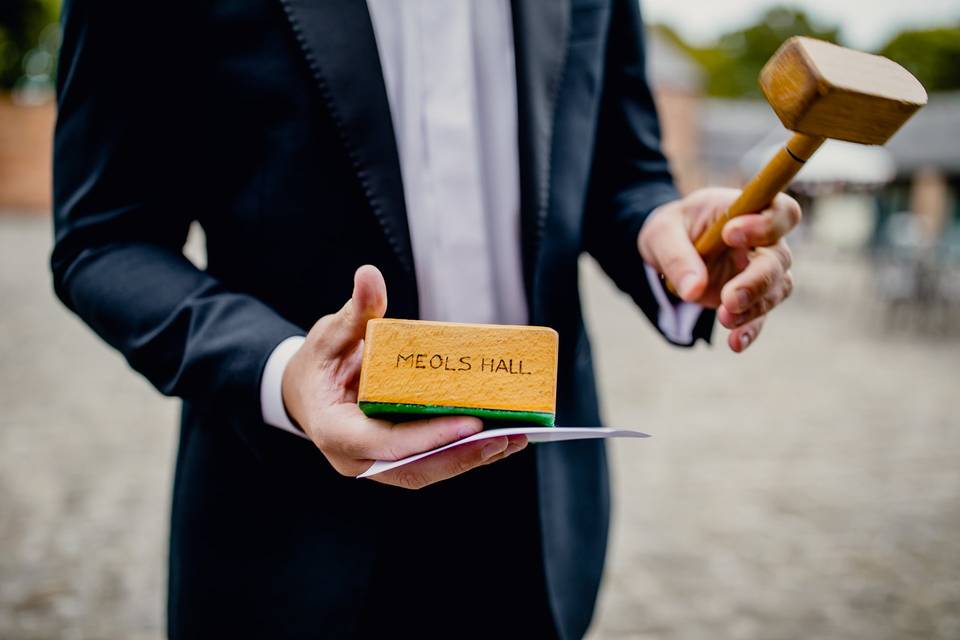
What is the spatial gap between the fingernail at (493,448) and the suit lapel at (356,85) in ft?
1.37

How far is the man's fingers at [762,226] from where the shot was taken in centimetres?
93

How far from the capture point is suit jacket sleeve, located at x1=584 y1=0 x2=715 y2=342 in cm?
136

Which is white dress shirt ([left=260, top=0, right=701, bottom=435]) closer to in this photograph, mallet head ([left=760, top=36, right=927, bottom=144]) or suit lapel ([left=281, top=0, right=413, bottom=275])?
suit lapel ([left=281, top=0, right=413, bottom=275])

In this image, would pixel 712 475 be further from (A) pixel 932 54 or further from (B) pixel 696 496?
(A) pixel 932 54

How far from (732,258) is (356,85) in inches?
23.2

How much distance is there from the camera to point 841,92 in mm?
701

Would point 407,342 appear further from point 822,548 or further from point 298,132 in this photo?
point 822,548

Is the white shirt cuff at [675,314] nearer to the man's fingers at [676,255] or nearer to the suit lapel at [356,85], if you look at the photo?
the man's fingers at [676,255]

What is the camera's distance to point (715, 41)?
6272 cm

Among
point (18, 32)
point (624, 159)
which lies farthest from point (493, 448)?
point (18, 32)

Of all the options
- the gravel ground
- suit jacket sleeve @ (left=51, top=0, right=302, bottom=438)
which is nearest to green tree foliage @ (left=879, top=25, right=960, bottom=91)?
the gravel ground

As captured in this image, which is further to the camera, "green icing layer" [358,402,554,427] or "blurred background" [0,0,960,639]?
"blurred background" [0,0,960,639]

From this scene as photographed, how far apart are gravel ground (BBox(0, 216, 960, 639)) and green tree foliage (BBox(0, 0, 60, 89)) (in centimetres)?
2003

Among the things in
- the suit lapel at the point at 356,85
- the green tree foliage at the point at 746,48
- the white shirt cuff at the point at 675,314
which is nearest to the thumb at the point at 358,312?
the suit lapel at the point at 356,85
